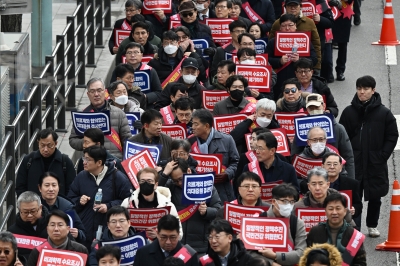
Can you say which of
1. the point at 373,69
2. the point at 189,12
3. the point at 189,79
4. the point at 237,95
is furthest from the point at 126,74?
the point at 373,69

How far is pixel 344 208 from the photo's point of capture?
40.8 ft

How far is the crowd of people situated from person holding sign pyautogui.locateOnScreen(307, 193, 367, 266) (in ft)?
0.04

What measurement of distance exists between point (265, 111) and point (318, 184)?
2.21 meters

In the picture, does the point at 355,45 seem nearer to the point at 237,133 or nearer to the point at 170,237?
the point at 237,133

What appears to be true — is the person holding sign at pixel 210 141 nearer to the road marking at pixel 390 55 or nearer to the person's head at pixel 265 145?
the person's head at pixel 265 145

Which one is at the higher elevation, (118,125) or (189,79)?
(189,79)

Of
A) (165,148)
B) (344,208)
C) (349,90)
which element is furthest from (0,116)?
(349,90)

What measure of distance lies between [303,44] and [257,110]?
3381mm

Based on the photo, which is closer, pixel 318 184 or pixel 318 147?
pixel 318 184

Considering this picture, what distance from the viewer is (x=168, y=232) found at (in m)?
11.9

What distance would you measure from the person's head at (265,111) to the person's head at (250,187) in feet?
6.92

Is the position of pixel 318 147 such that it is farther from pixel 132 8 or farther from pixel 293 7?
pixel 132 8

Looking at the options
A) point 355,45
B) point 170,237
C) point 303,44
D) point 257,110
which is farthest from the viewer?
point 355,45

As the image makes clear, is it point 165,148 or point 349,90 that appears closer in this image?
point 165,148
